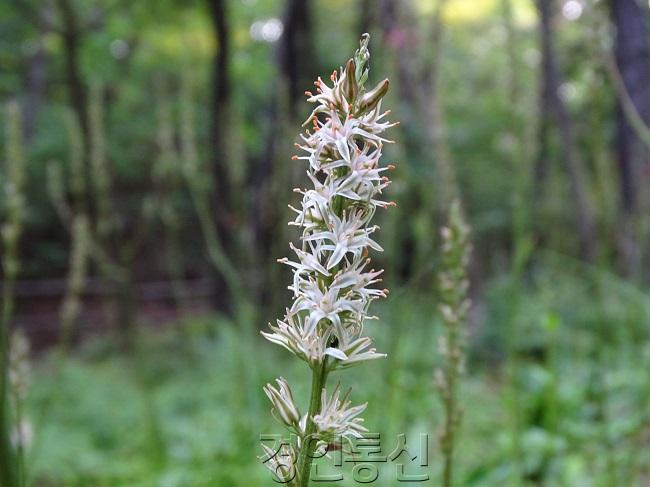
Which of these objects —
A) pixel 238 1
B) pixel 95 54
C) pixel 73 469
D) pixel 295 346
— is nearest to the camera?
pixel 295 346

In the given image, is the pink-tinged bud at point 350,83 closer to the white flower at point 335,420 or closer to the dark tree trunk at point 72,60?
the white flower at point 335,420

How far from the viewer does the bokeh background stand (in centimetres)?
266

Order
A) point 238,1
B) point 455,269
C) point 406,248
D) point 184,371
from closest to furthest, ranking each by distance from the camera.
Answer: point 455,269 → point 184,371 → point 406,248 → point 238,1

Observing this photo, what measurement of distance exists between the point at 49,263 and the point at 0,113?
5906mm

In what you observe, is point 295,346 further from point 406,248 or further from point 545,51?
point 406,248

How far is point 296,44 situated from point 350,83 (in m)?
7.05

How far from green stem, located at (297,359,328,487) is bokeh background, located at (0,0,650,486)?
923 mm

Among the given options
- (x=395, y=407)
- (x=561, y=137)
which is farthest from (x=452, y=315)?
(x=561, y=137)

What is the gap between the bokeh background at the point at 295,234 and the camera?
8.73 feet

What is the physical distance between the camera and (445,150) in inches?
109

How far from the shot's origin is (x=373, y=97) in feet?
3.01

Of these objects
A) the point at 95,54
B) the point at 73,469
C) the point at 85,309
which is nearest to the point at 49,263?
the point at 85,309

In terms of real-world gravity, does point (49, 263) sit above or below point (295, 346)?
above

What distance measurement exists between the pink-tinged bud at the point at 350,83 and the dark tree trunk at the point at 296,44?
673 centimetres
